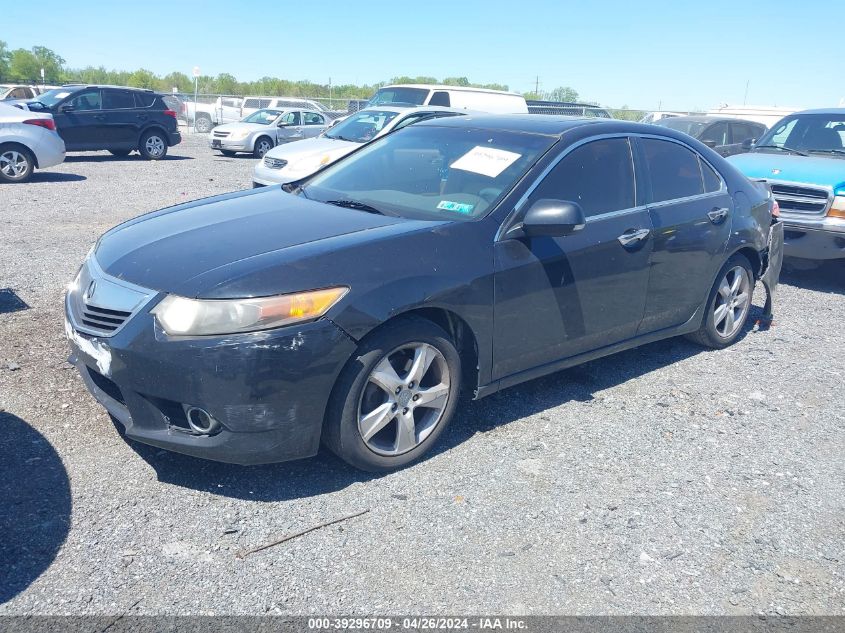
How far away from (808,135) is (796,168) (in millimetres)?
1121

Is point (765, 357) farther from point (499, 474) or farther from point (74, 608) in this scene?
point (74, 608)

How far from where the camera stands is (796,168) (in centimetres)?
820

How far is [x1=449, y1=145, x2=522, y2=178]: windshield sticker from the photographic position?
14.1ft

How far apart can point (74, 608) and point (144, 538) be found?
0.45m

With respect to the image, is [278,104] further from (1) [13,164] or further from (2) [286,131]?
(1) [13,164]

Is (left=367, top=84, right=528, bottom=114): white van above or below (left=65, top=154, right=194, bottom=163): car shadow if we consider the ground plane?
above

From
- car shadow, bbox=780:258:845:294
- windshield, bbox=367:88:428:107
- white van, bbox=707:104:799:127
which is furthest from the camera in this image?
white van, bbox=707:104:799:127

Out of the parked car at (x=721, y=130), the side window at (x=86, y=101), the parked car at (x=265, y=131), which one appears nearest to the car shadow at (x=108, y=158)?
the side window at (x=86, y=101)

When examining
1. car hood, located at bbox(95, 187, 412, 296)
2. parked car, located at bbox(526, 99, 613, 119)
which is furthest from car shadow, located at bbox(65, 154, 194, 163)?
car hood, located at bbox(95, 187, 412, 296)

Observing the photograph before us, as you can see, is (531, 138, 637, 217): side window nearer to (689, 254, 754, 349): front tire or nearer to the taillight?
(689, 254, 754, 349): front tire

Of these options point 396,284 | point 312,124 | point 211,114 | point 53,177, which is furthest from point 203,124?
point 396,284

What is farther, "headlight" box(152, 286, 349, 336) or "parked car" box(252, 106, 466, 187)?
"parked car" box(252, 106, 466, 187)

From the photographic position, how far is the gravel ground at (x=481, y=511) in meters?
2.87

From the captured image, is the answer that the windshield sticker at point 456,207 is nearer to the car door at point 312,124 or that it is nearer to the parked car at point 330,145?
the parked car at point 330,145
